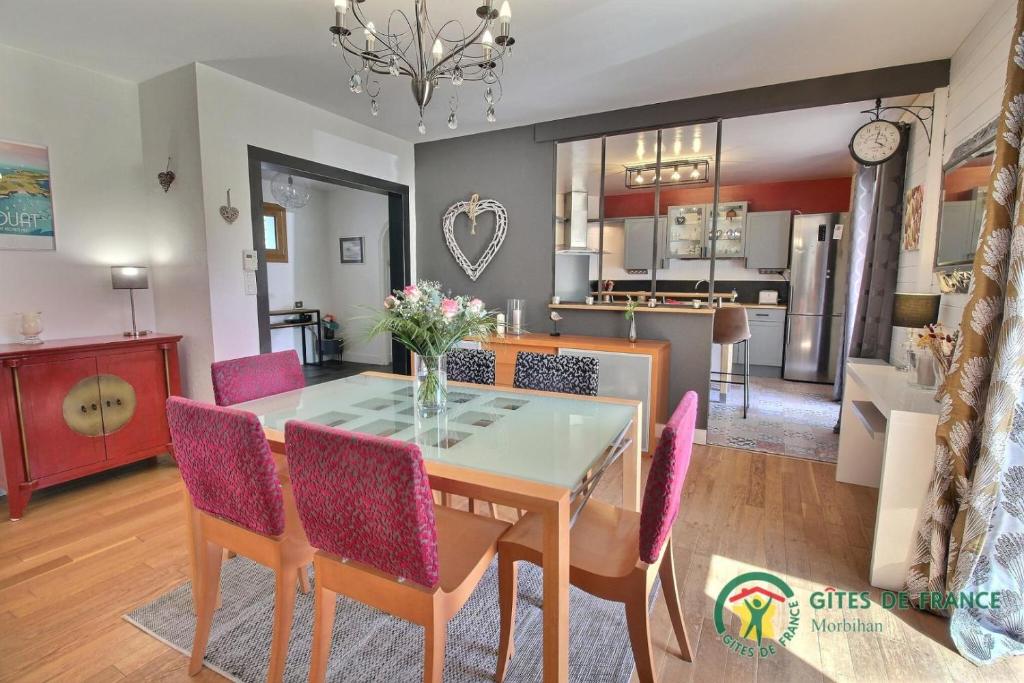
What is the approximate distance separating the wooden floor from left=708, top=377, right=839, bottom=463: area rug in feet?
1.24

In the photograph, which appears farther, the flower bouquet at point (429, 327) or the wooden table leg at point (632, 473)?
the wooden table leg at point (632, 473)

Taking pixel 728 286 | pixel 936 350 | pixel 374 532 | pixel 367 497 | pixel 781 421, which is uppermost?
pixel 728 286

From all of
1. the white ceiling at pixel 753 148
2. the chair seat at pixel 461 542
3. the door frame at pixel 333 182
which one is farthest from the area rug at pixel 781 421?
the door frame at pixel 333 182

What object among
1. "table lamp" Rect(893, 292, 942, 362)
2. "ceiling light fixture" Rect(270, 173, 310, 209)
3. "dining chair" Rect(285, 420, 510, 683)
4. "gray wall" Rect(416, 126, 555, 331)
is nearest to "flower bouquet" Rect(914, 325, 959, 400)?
"table lamp" Rect(893, 292, 942, 362)

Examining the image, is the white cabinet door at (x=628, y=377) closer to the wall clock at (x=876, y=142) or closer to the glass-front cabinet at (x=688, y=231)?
the wall clock at (x=876, y=142)

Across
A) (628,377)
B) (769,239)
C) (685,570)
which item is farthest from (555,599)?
(769,239)

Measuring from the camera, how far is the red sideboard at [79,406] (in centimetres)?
253

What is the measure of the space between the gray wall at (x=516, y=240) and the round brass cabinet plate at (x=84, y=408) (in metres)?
2.77

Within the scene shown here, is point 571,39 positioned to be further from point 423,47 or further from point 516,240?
point 516,240

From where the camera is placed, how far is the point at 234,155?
3.20m

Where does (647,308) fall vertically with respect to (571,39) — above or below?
below

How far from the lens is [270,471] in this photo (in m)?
1.32

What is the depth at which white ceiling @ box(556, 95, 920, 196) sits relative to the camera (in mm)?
3803

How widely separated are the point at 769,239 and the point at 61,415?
688 centimetres
